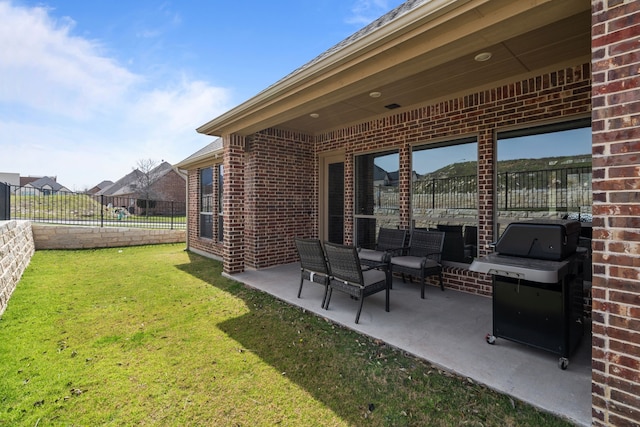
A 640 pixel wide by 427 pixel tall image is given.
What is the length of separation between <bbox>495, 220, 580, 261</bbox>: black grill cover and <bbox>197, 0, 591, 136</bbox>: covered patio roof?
1.66 metres

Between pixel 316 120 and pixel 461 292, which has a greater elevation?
pixel 316 120

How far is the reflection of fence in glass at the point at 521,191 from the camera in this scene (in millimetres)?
3744

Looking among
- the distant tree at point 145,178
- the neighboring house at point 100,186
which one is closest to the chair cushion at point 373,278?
the distant tree at point 145,178

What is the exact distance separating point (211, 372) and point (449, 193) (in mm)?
4195

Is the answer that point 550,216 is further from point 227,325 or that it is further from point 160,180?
point 160,180

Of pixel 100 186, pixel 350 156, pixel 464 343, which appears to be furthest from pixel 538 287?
pixel 100 186

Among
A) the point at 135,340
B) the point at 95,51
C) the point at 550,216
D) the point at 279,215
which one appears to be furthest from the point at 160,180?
the point at 550,216

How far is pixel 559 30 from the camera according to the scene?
291cm

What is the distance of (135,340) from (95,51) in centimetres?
662

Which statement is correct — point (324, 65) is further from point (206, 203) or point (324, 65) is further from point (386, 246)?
point (206, 203)

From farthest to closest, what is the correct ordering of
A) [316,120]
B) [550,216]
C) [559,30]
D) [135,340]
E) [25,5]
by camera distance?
[316,120], [25,5], [550,216], [135,340], [559,30]

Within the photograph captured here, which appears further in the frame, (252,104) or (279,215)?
(279,215)

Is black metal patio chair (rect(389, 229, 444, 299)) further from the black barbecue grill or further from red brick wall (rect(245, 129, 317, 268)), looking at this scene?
red brick wall (rect(245, 129, 317, 268))

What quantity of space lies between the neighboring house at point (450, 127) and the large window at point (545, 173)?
5 cm
